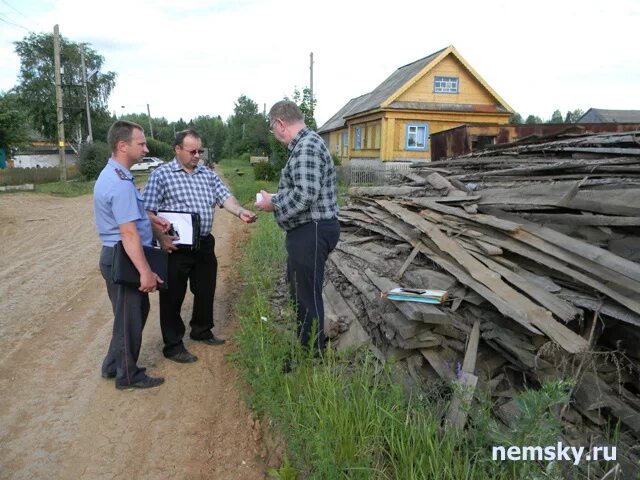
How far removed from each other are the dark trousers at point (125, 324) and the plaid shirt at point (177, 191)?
70cm

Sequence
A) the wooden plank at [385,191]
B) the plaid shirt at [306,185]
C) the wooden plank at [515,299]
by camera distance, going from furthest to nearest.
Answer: the wooden plank at [385,191] < the plaid shirt at [306,185] < the wooden plank at [515,299]

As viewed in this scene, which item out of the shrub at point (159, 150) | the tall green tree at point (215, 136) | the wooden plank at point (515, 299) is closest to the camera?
the wooden plank at point (515, 299)

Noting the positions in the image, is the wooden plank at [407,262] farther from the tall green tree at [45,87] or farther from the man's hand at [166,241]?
the tall green tree at [45,87]

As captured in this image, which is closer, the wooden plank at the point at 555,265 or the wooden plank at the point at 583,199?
the wooden plank at the point at 555,265

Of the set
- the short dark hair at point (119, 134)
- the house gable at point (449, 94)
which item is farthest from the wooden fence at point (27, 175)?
the short dark hair at point (119, 134)

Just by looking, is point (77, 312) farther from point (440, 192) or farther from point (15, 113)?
point (15, 113)

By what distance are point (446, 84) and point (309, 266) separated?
2436 cm

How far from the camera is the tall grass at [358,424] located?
97.8 inches

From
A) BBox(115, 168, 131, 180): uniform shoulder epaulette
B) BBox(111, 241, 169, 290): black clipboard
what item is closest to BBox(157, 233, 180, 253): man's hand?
BBox(111, 241, 169, 290): black clipboard

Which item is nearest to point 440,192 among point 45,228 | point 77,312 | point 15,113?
point 77,312

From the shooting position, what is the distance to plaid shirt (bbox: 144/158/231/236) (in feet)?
14.1

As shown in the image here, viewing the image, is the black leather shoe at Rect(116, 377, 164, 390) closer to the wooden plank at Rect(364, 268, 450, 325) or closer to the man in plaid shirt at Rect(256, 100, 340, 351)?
the man in plaid shirt at Rect(256, 100, 340, 351)

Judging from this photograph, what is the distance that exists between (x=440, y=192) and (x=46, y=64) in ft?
171

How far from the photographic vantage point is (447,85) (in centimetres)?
2533
